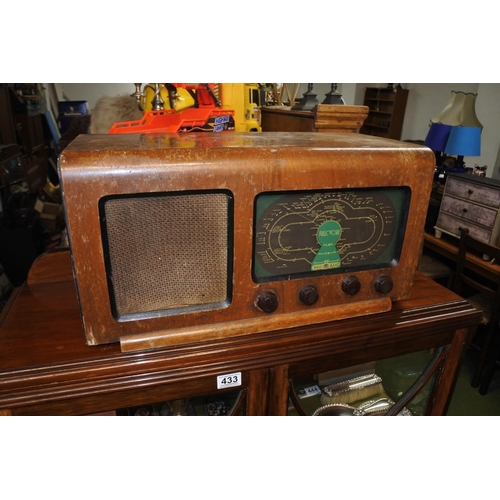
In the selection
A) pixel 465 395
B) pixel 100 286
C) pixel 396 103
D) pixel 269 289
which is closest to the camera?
pixel 100 286

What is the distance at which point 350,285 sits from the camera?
0.84 m

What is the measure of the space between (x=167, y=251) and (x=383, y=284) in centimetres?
47

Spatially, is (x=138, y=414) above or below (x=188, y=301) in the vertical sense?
below

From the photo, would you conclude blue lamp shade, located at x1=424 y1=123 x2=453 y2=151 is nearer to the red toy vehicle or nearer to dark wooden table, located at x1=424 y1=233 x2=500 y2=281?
dark wooden table, located at x1=424 y1=233 x2=500 y2=281

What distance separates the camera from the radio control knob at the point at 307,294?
807mm

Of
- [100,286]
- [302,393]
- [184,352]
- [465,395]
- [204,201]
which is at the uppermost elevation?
[204,201]

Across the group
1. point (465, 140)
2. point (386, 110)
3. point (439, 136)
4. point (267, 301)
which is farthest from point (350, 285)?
point (386, 110)

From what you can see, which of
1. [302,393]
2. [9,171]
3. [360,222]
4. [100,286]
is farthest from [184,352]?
[9,171]

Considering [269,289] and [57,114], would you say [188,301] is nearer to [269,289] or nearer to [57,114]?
[269,289]

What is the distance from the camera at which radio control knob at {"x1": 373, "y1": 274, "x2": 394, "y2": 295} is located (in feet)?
2.82

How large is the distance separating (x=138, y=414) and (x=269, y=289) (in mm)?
371

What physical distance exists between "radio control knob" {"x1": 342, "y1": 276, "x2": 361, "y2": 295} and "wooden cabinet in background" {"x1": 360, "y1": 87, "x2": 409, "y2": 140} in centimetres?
483

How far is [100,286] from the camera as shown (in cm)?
68

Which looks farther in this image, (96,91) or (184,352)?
(96,91)
